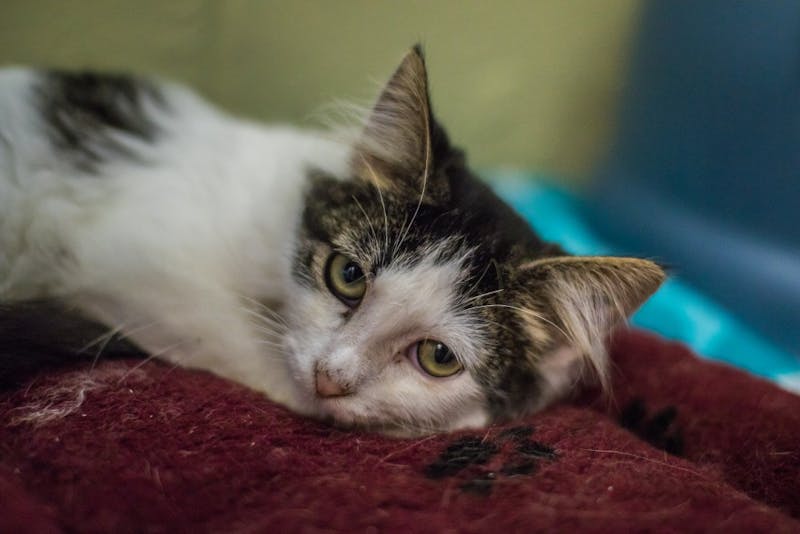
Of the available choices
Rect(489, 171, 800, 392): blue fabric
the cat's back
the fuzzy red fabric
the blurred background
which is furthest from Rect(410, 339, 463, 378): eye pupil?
the blurred background

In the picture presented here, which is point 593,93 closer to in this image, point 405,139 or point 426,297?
point 405,139

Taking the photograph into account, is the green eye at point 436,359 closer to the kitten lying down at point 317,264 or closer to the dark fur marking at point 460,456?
the kitten lying down at point 317,264

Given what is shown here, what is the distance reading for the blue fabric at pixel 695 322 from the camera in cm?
163

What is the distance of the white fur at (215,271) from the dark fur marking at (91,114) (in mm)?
26

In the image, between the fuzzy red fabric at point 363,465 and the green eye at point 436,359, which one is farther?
the green eye at point 436,359

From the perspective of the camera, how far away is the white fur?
1.02 meters

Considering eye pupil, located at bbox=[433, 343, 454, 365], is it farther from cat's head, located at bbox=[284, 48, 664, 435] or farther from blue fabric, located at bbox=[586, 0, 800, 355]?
blue fabric, located at bbox=[586, 0, 800, 355]

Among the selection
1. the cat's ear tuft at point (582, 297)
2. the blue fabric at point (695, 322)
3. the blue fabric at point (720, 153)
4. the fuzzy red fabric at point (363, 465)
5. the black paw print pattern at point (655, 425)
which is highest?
the blue fabric at point (720, 153)

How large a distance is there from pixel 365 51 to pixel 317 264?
125cm

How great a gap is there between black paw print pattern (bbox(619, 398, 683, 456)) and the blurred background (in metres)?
0.54

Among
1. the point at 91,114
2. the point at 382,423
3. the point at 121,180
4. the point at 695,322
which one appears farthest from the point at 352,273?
the point at 695,322

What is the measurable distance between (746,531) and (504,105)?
6.14 feet

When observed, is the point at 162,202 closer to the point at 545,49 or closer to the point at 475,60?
the point at 475,60

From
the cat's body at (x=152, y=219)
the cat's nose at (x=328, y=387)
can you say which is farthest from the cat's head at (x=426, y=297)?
the cat's body at (x=152, y=219)
